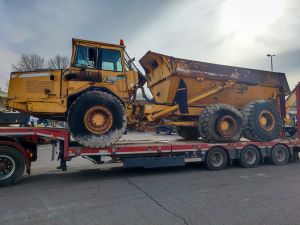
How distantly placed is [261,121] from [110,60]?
6595 mm

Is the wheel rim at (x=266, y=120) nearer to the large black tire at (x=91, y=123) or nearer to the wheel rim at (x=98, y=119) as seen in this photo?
the large black tire at (x=91, y=123)

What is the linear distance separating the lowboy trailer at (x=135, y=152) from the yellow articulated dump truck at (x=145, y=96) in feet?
1.22

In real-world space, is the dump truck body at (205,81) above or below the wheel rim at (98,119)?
above

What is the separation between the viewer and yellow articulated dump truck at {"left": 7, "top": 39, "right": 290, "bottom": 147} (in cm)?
Answer: 793

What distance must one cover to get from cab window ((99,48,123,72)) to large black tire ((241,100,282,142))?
5556 millimetres

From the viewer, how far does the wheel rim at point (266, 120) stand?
36.2 feet

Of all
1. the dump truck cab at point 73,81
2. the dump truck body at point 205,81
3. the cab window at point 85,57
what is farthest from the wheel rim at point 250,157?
the cab window at point 85,57

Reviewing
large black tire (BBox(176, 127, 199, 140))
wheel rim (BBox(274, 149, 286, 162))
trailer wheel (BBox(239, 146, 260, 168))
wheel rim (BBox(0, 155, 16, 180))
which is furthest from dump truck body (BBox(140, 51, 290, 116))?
wheel rim (BBox(0, 155, 16, 180))

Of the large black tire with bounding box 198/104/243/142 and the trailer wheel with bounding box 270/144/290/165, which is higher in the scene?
the large black tire with bounding box 198/104/243/142

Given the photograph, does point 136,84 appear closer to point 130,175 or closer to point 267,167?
point 130,175

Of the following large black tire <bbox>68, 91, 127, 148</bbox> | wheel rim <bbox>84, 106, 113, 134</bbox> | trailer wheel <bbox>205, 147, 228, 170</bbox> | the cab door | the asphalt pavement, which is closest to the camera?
the asphalt pavement

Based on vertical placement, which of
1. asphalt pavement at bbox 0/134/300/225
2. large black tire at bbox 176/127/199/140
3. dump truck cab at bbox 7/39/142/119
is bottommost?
asphalt pavement at bbox 0/134/300/225

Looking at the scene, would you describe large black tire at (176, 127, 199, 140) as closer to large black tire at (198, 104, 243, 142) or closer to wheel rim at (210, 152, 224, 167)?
large black tire at (198, 104, 243, 142)

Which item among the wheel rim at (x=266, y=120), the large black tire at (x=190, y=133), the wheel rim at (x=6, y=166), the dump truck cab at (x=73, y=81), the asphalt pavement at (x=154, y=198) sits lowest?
the asphalt pavement at (x=154, y=198)
